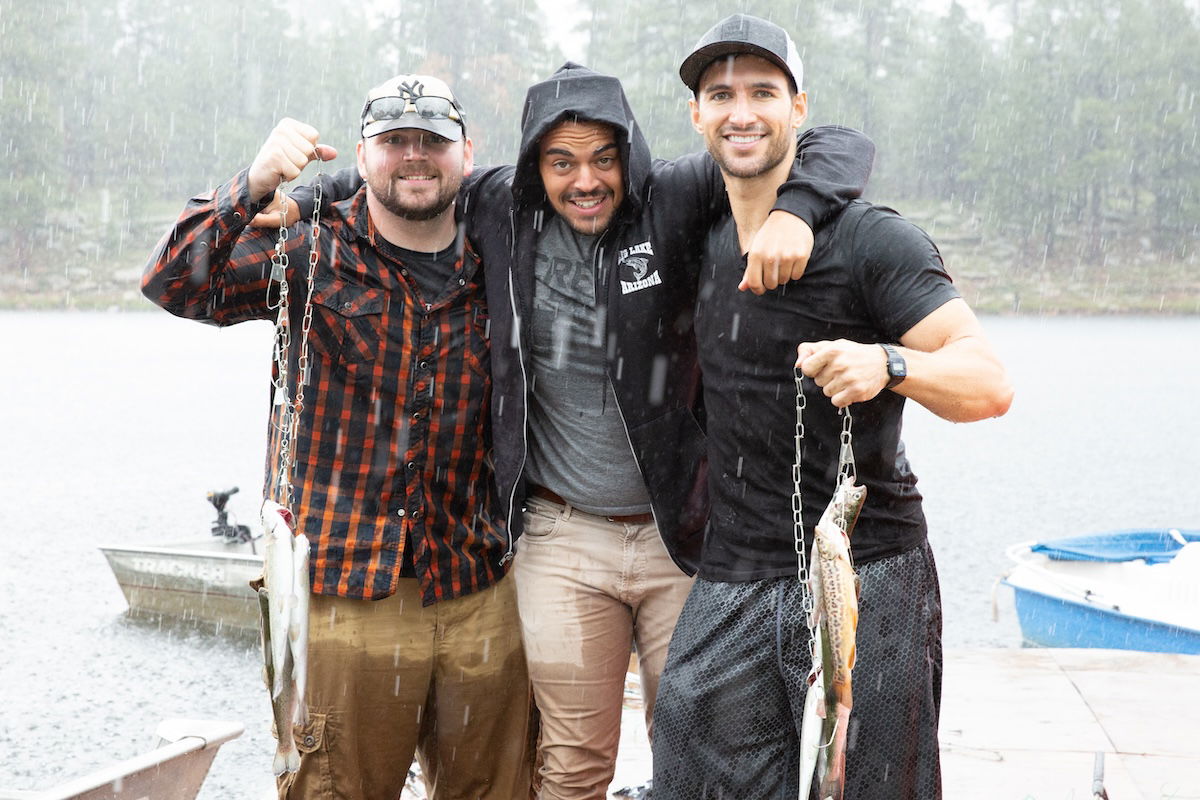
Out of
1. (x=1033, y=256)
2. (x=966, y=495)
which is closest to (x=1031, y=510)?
(x=966, y=495)

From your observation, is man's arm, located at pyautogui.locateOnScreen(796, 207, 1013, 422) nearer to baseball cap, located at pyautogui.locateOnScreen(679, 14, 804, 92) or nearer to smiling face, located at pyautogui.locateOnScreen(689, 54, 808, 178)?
smiling face, located at pyautogui.locateOnScreen(689, 54, 808, 178)

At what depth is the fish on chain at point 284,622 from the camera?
106 inches

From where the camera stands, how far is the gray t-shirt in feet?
11.1

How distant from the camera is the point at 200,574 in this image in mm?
12359

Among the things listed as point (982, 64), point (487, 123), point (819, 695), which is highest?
point (982, 64)

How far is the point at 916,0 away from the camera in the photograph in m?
58.6

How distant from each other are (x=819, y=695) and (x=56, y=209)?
53692 millimetres

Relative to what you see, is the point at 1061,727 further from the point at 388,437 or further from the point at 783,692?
the point at 388,437

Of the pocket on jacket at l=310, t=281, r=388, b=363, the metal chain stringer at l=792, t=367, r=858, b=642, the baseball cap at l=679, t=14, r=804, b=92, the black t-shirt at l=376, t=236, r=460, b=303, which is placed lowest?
the metal chain stringer at l=792, t=367, r=858, b=642

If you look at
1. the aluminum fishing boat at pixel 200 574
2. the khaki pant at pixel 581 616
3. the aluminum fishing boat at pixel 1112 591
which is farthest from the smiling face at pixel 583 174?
the aluminum fishing boat at pixel 200 574

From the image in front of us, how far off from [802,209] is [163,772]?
289 cm

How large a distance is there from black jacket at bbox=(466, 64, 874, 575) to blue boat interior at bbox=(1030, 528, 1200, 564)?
9811 millimetres

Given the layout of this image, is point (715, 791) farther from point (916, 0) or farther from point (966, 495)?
point (916, 0)

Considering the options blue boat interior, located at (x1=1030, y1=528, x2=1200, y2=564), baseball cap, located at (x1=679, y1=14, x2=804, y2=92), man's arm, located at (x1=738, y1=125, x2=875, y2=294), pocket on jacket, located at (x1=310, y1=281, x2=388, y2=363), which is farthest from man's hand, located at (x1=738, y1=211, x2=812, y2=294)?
blue boat interior, located at (x1=1030, y1=528, x2=1200, y2=564)
